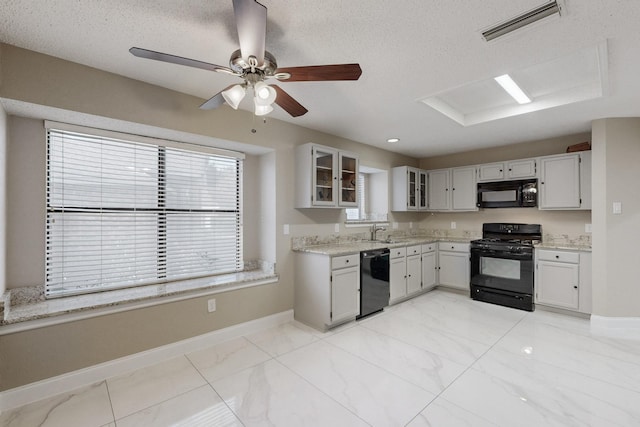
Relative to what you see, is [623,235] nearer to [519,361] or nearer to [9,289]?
[519,361]

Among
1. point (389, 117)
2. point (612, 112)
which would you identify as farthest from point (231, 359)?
point (612, 112)

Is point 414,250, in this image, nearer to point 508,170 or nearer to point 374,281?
point 374,281

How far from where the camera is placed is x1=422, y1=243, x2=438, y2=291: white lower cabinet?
15.0 feet

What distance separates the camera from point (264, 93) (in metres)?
1.72

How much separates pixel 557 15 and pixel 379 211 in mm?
3570

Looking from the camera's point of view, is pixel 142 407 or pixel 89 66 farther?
pixel 89 66

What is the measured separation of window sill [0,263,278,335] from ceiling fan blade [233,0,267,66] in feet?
7.03

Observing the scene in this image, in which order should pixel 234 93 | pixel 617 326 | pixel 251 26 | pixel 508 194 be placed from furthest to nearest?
pixel 508 194, pixel 617 326, pixel 234 93, pixel 251 26

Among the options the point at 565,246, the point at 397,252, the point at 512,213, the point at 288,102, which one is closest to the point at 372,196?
the point at 397,252

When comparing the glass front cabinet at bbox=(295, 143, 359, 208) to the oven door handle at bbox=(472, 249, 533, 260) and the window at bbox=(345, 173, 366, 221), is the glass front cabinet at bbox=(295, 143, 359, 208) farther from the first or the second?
the oven door handle at bbox=(472, 249, 533, 260)

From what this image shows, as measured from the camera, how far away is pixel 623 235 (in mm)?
3225

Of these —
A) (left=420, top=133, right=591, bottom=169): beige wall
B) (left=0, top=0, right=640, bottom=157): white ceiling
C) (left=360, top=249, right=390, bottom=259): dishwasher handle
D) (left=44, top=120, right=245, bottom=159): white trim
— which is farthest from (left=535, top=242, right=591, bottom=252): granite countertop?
(left=44, top=120, right=245, bottom=159): white trim

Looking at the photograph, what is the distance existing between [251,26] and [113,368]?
8.88 ft

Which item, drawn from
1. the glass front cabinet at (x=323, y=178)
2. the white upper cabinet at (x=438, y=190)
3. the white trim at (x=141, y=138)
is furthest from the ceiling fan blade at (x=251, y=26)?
the white upper cabinet at (x=438, y=190)
